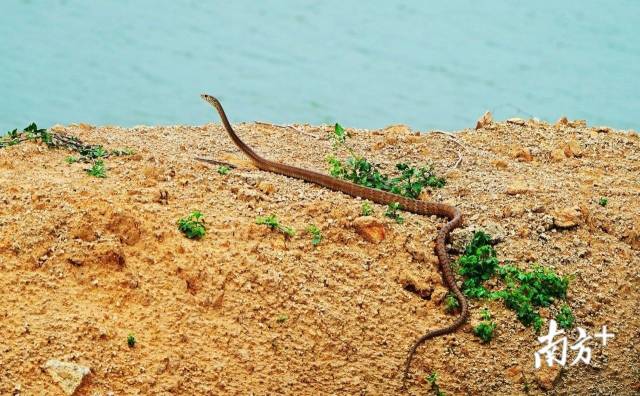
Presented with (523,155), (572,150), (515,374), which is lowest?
(515,374)

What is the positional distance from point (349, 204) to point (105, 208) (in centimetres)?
132

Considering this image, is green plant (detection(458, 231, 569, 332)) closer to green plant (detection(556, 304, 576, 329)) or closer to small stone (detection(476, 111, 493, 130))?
green plant (detection(556, 304, 576, 329))

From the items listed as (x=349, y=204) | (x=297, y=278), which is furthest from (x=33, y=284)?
(x=349, y=204)

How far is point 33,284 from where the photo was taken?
3.86 meters

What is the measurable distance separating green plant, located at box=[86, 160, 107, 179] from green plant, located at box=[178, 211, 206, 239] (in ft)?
2.11

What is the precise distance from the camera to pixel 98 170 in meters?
4.71

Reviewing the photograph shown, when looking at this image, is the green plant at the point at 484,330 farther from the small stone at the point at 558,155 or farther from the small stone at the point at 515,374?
the small stone at the point at 558,155

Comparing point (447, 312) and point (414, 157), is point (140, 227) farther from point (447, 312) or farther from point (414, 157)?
point (414, 157)

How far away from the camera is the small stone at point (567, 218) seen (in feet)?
16.4

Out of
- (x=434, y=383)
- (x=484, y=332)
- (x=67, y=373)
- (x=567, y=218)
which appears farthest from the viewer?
(x=567, y=218)

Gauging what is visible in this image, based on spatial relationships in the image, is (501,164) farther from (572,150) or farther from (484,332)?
(484,332)

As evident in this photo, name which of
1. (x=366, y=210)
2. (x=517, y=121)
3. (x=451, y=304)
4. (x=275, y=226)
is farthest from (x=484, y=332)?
(x=517, y=121)

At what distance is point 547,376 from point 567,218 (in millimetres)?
1155

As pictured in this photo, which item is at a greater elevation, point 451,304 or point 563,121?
point 563,121
